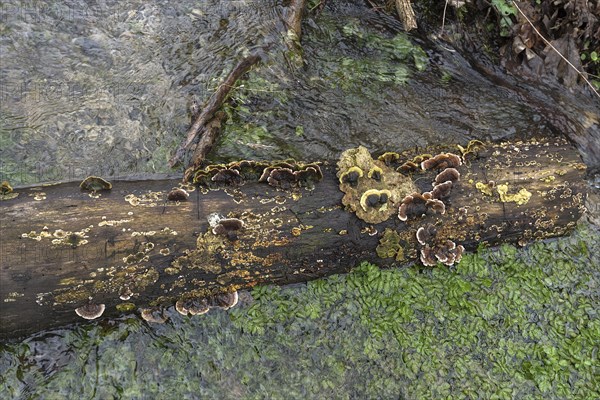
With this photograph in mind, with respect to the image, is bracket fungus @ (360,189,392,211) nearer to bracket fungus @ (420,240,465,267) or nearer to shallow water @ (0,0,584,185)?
bracket fungus @ (420,240,465,267)

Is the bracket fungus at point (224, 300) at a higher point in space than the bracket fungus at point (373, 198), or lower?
lower

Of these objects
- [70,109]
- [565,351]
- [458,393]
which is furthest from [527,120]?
[70,109]

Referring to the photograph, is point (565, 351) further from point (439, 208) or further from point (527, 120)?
point (527, 120)

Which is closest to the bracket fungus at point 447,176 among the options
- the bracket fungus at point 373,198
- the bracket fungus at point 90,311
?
the bracket fungus at point 373,198

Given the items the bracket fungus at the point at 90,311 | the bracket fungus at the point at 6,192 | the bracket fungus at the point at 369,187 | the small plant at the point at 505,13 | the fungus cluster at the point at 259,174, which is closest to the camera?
the bracket fungus at the point at 6,192

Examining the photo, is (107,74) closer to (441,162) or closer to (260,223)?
(260,223)

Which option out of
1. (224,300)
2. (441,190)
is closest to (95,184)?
(224,300)

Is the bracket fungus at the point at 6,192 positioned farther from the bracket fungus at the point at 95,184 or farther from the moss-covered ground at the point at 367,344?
the moss-covered ground at the point at 367,344
